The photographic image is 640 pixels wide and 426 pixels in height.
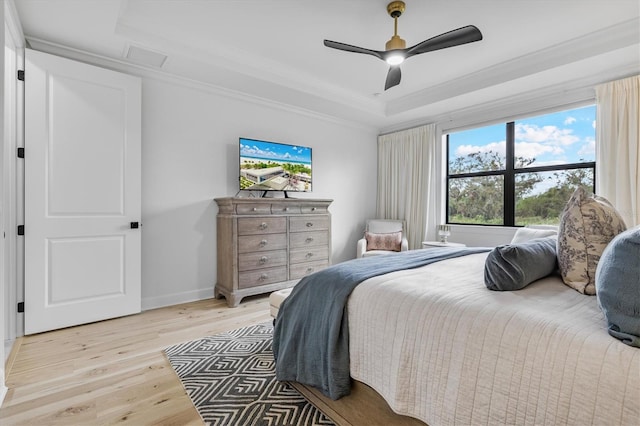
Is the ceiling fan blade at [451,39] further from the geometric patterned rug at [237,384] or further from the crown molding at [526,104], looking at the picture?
the geometric patterned rug at [237,384]

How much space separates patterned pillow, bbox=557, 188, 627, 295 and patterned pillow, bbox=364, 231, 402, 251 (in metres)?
2.99

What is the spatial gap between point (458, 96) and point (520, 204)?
5.18ft

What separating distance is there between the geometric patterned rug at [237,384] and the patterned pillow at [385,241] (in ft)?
7.68

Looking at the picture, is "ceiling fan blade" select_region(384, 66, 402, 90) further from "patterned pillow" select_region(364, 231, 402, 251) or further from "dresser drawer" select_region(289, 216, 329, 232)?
"patterned pillow" select_region(364, 231, 402, 251)

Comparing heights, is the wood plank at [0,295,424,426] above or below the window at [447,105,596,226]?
below

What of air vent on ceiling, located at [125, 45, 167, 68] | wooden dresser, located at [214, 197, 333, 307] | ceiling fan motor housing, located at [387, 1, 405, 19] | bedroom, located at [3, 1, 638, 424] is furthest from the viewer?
wooden dresser, located at [214, 197, 333, 307]

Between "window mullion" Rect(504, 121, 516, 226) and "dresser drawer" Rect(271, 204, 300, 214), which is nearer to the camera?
"dresser drawer" Rect(271, 204, 300, 214)

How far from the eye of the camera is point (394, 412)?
1201mm

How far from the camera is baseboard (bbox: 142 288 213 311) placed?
311cm

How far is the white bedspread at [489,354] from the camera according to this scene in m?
0.80

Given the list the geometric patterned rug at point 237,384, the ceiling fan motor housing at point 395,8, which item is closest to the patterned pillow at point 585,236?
the geometric patterned rug at point 237,384

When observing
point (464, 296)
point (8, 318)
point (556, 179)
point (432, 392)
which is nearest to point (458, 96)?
point (556, 179)

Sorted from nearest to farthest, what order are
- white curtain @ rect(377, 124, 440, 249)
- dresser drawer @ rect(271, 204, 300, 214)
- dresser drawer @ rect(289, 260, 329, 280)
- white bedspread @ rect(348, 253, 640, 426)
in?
white bedspread @ rect(348, 253, 640, 426), dresser drawer @ rect(271, 204, 300, 214), dresser drawer @ rect(289, 260, 329, 280), white curtain @ rect(377, 124, 440, 249)

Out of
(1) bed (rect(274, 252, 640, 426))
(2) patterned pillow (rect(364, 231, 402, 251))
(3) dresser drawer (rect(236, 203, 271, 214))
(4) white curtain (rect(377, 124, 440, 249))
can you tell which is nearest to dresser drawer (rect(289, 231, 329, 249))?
(3) dresser drawer (rect(236, 203, 271, 214))
